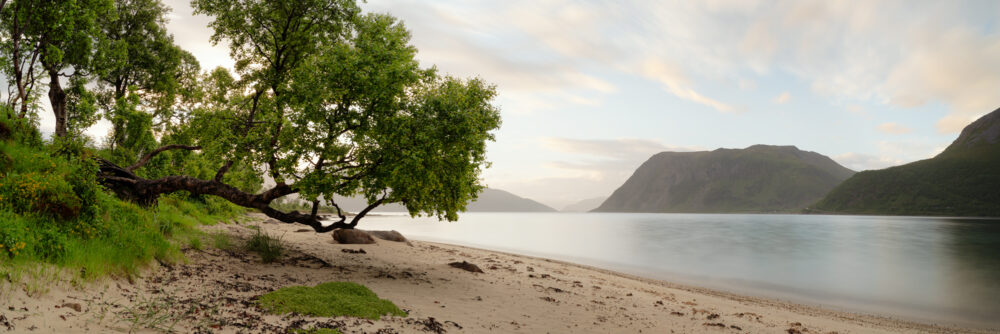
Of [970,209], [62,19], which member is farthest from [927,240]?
[970,209]

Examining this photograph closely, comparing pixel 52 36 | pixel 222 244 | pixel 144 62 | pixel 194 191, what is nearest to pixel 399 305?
pixel 222 244

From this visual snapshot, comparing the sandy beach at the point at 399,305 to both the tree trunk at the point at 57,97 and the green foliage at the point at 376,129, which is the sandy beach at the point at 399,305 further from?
the tree trunk at the point at 57,97

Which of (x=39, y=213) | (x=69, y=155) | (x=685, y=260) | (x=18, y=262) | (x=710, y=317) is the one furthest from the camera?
(x=685, y=260)

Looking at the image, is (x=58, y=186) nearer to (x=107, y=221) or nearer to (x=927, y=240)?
(x=107, y=221)

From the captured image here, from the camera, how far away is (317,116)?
13812mm

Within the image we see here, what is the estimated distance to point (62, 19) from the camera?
17.6 metres

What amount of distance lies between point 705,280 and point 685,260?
1325cm

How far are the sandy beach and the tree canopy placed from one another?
2538mm

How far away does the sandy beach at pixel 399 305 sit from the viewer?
6.80 m

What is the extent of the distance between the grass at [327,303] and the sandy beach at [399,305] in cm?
31

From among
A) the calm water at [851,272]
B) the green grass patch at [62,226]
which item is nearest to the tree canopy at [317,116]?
the green grass patch at [62,226]

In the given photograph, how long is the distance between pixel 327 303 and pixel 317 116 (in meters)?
6.84

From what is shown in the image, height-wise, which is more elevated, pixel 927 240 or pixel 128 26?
pixel 128 26

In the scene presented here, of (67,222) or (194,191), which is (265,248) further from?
(67,222)
